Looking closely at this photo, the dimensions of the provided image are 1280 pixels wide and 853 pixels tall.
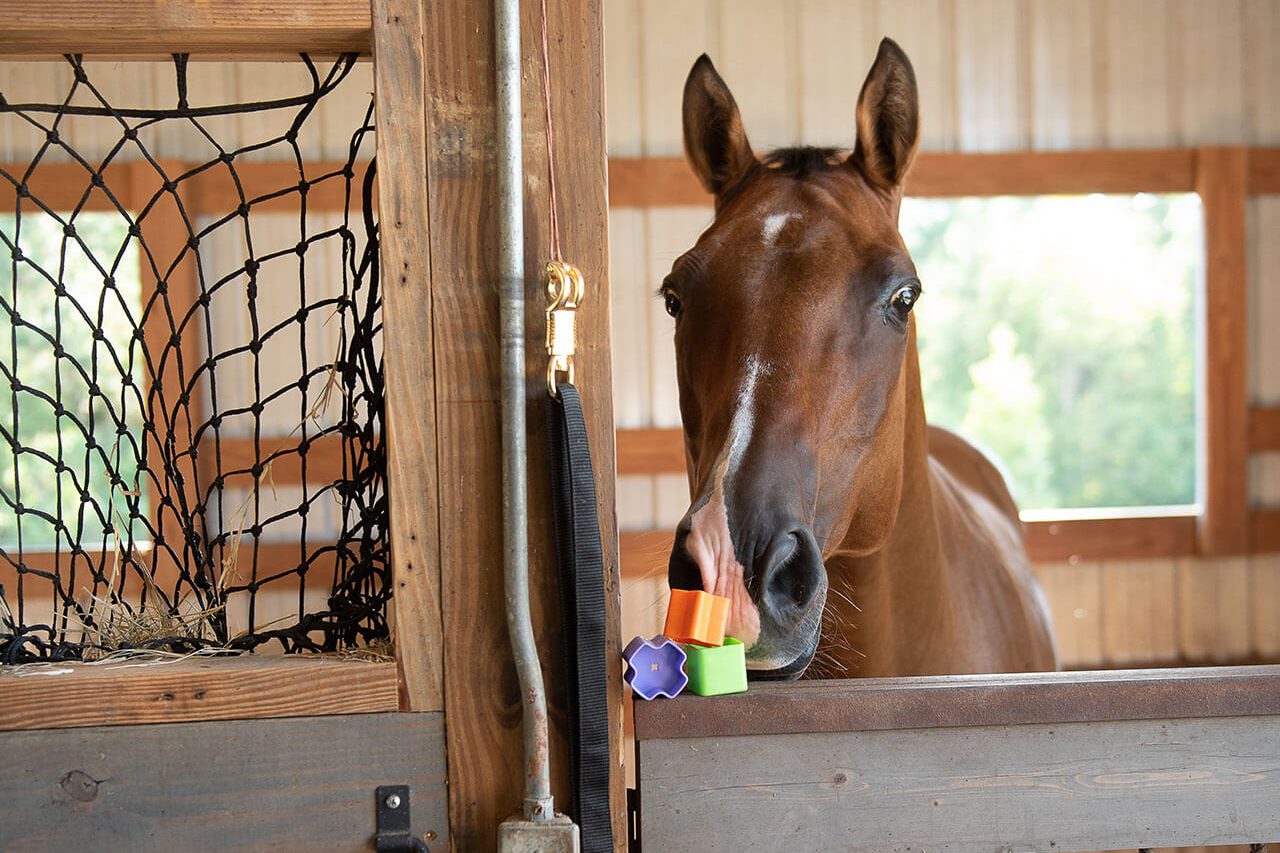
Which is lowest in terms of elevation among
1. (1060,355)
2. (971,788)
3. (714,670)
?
(971,788)

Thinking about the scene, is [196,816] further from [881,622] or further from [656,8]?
[656,8]

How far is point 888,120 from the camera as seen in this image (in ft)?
6.43

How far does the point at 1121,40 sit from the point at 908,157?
4952mm

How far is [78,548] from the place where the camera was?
1333 mm

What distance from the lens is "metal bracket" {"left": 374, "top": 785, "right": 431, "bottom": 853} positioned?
1.10m

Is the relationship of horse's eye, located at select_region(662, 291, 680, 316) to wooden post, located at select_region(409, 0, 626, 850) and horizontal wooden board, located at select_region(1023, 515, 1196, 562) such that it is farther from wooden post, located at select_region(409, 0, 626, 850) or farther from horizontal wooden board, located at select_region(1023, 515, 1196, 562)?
horizontal wooden board, located at select_region(1023, 515, 1196, 562)

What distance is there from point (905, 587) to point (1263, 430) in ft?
16.5

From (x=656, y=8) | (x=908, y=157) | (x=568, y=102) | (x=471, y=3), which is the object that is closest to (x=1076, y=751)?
(x=568, y=102)

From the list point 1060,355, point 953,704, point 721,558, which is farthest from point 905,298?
point 1060,355

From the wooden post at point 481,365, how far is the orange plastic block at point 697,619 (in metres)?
0.13

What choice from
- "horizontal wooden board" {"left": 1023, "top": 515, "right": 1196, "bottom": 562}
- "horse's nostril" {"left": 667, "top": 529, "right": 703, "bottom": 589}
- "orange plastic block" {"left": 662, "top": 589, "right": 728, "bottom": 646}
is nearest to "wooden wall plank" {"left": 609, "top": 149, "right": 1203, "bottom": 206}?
"horizontal wooden board" {"left": 1023, "top": 515, "right": 1196, "bottom": 562}

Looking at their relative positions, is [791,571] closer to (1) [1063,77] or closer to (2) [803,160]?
(2) [803,160]

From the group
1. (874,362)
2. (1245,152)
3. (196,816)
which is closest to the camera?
(196,816)

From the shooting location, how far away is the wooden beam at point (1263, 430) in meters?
6.04
